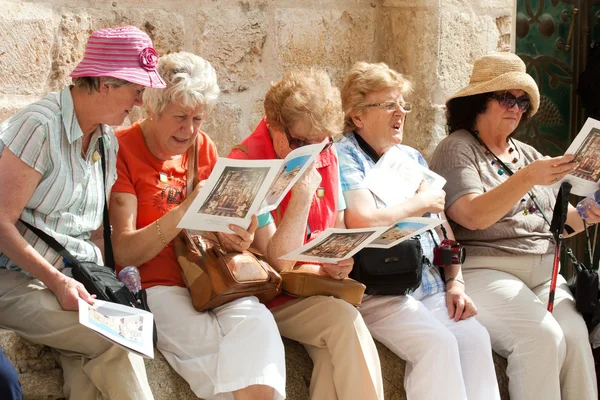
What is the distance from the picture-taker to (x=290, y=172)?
3629 mm

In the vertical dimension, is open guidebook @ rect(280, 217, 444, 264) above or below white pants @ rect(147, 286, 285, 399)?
above

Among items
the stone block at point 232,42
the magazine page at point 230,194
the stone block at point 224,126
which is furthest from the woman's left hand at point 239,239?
the stone block at point 232,42

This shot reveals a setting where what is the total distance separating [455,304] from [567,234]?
90 cm

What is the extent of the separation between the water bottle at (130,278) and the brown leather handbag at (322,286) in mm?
592

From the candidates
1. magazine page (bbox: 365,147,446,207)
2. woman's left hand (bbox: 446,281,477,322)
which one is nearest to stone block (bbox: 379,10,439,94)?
magazine page (bbox: 365,147,446,207)

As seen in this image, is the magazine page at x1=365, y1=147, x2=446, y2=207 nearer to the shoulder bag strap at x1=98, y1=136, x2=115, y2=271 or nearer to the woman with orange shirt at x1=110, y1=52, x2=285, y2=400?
the woman with orange shirt at x1=110, y1=52, x2=285, y2=400

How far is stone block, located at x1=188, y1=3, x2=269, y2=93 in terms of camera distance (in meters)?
4.92

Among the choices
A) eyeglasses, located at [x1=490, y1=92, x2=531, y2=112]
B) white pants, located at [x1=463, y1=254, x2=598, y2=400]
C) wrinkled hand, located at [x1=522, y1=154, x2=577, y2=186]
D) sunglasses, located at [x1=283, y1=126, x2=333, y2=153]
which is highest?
sunglasses, located at [x1=283, y1=126, x2=333, y2=153]

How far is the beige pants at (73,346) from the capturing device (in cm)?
330

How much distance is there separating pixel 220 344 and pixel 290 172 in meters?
0.67

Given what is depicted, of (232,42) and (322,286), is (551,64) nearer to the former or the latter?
(232,42)

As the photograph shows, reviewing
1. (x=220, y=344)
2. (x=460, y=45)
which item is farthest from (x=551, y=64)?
(x=220, y=344)

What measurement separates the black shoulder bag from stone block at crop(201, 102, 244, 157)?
1.25 metres

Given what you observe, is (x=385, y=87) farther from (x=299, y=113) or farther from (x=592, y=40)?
(x=592, y=40)
